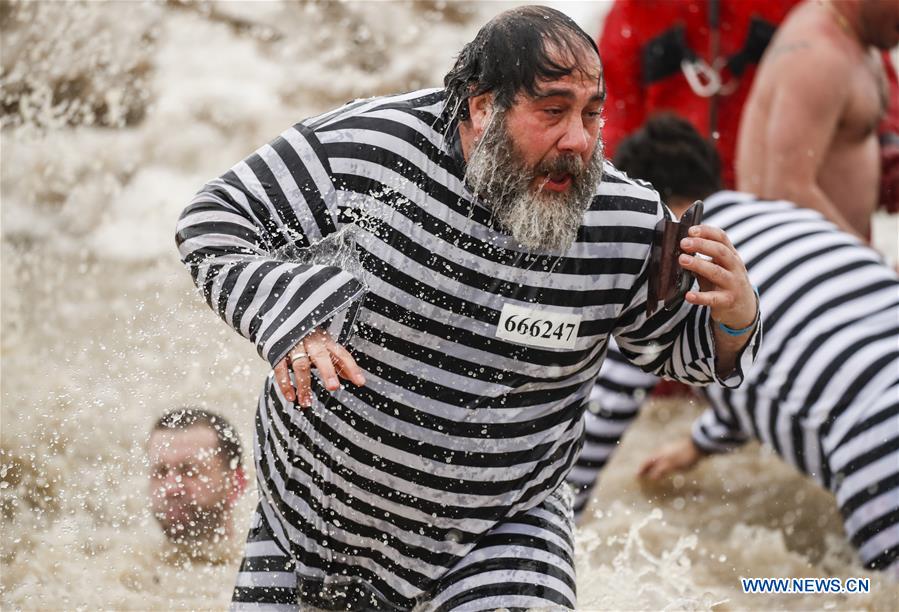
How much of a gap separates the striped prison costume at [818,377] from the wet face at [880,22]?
97 cm

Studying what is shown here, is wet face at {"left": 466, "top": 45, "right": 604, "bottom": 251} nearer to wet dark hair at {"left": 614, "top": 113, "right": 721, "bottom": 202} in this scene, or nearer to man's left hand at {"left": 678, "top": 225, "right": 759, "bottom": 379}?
man's left hand at {"left": 678, "top": 225, "right": 759, "bottom": 379}

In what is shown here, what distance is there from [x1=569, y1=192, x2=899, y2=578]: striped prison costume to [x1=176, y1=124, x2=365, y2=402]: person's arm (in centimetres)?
174

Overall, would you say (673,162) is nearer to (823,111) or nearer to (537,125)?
(823,111)

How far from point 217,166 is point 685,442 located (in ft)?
11.4

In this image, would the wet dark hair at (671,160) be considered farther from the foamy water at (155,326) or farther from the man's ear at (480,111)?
the man's ear at (480,111)

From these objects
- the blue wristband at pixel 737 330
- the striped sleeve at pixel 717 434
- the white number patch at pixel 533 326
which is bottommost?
the striped sleeve at pixel 717 434

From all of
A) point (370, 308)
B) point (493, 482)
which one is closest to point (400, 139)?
point (370, 308)

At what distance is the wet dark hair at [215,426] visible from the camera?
10.9ft

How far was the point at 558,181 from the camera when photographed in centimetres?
199

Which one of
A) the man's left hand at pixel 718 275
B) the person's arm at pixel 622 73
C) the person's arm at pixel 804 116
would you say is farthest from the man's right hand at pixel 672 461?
the man's left hand at pixel 718 275

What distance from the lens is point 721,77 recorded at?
5156mm

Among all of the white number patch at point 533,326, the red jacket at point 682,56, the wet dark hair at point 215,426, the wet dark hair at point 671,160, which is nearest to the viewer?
the white number patch at point 533,326

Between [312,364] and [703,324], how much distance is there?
0.75 m

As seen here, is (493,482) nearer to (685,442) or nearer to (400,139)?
(400,139)
